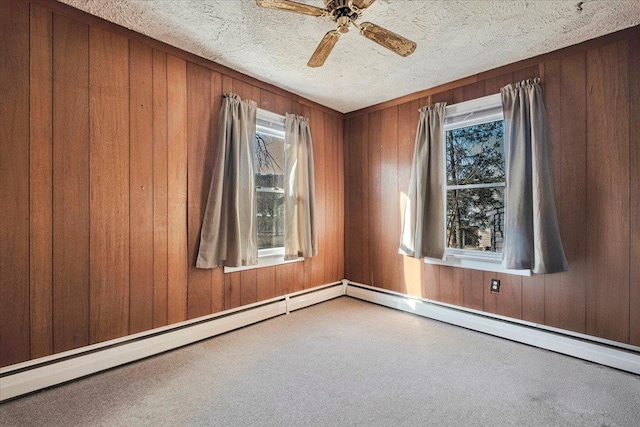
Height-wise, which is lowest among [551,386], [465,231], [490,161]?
[551,386]

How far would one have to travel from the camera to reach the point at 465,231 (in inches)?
121

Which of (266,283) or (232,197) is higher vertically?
(232,197)

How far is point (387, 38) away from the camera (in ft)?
5.93

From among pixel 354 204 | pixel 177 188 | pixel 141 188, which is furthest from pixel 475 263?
pixel 141 188

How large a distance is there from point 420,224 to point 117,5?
9.90ft

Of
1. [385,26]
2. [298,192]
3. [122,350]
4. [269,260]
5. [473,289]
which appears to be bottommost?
[122,350]

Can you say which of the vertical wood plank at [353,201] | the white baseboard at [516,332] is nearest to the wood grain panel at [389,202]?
the white baseboard at [516,332]

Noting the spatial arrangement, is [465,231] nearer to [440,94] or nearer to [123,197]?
[440,94]

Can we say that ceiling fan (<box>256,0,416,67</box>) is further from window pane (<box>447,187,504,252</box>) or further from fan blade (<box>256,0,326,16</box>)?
window pane (<box>447,187,504,252</box>)

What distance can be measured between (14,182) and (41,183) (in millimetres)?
119

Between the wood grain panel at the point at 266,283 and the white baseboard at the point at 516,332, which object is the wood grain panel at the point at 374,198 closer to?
the white baseboard at the point at 516,332

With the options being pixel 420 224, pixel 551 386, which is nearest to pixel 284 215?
pixel 420 224

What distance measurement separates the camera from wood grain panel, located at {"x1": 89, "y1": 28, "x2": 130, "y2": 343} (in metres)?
2.08

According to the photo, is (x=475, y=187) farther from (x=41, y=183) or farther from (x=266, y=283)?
(x=41, y=183)
